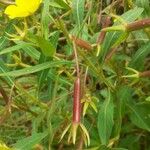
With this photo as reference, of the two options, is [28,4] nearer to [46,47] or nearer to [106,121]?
[46,47]

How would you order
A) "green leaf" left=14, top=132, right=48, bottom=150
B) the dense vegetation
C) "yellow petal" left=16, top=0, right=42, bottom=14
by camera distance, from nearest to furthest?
"yellow petal" left=16, top=0, right=42, bottom=14
the dense vegetation
"green leaf" left=14, top=132, right=48, bottom=150

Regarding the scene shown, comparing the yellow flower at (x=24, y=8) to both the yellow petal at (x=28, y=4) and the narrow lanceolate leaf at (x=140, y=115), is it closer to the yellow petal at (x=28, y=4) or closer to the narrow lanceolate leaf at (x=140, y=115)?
the yellow petal at (x=28, y=4)

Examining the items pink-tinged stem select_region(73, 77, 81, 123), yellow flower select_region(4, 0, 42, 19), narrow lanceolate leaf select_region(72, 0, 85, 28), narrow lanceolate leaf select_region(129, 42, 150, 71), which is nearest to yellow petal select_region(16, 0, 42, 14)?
yellow flower select_region(4, 0, 42, 19)

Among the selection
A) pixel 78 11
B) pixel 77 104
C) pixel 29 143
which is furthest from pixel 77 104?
pixel 78 11

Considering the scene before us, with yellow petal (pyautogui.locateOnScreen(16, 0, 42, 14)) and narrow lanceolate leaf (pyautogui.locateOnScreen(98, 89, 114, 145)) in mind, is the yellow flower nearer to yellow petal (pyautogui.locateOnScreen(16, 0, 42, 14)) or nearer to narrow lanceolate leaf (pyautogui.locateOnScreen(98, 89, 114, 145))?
yellow petal (pyautogui.locateOnScreen(16, 0, 42, 14))

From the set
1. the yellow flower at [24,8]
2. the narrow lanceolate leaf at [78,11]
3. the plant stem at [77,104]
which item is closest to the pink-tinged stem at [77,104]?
the plant stem at [77,104]

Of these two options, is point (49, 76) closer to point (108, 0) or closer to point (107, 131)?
point (107, 131)

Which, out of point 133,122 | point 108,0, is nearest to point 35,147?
point 133,122

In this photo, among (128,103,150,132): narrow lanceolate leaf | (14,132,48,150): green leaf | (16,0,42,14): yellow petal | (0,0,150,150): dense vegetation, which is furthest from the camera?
(128,103,150,132): narrow lanceolate leaf
